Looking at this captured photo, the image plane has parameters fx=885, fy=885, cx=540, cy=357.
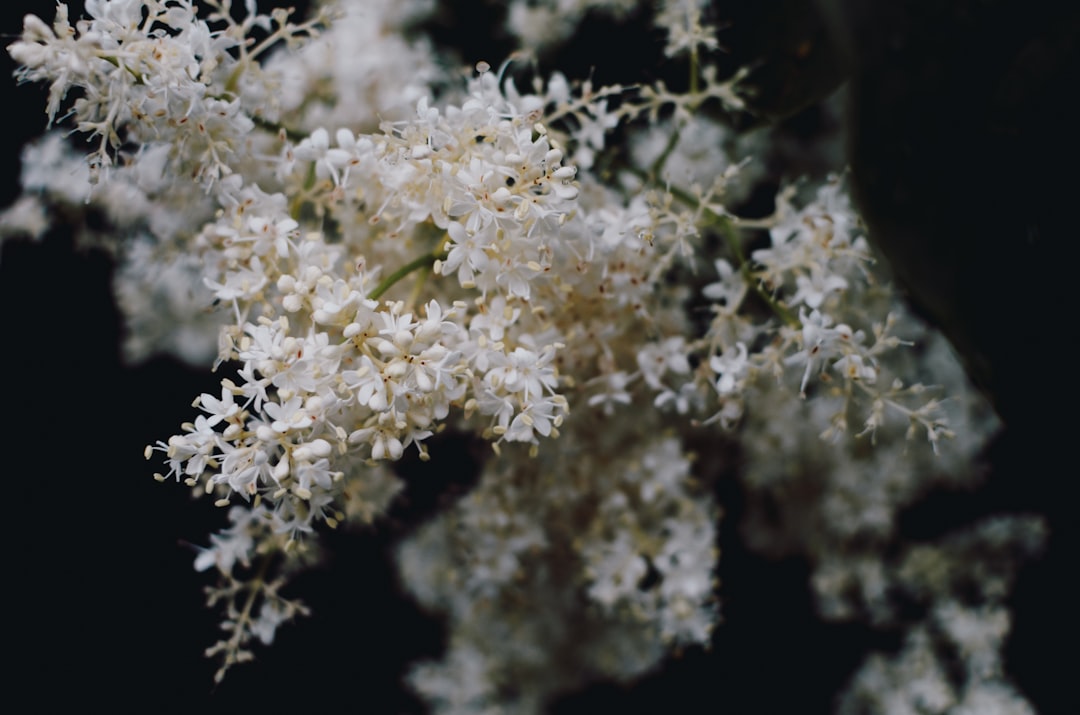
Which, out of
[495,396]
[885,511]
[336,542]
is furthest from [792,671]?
[495,396]

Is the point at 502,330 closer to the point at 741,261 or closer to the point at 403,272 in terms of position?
the point at 403,272

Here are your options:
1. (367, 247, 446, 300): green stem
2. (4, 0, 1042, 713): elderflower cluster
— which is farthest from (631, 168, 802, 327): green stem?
(367, 247, 446, 300): green stem

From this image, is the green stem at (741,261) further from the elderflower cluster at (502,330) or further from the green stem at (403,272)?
the green stem at (403,272)

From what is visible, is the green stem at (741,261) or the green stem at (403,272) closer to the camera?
the green stem at (403,272)

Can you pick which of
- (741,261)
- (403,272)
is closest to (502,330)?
(403,272)

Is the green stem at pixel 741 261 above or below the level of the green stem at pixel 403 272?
above

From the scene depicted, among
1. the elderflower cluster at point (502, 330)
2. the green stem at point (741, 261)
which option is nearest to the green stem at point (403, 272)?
the elderflower cluster at point (502, 330)

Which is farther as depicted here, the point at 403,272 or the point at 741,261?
the point at 741,261

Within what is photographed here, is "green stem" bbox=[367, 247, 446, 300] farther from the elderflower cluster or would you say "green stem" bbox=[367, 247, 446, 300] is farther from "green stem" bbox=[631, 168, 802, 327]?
"green stem" bbox=[631, 168, 802, 327]
